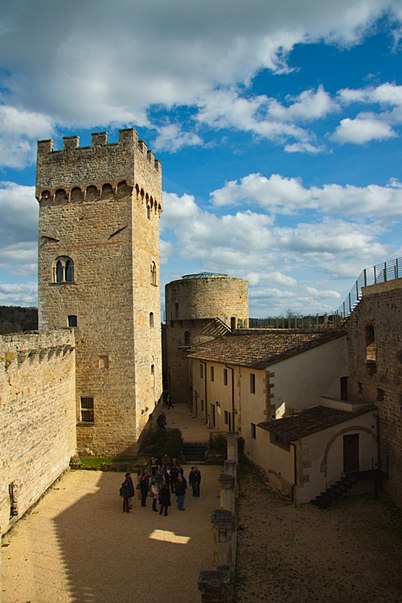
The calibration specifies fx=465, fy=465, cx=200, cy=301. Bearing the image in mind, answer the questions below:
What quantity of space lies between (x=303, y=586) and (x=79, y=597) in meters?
5.48

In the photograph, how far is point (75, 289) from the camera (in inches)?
910

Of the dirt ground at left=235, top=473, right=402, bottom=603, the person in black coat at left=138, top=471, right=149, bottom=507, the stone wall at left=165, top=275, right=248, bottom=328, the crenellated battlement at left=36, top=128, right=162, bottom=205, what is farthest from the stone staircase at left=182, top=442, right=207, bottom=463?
the crenellated battlement at left=36, top=128, right=162, bottom=205

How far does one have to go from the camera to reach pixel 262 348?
79.2 feet

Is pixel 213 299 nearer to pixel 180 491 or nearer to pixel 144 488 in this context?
pixel 144 488

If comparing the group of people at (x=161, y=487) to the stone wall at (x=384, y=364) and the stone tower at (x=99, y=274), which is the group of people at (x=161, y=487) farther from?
the stone wall at (x=384, y=364)

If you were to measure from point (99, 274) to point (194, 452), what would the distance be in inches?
395

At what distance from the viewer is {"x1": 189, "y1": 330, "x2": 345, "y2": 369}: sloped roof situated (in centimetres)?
2116

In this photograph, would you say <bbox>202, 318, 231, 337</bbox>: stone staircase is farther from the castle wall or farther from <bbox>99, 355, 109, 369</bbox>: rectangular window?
the castle wall

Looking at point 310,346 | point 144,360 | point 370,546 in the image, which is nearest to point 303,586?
point 370,546

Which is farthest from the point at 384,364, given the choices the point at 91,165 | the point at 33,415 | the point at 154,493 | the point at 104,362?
the point at 91,165

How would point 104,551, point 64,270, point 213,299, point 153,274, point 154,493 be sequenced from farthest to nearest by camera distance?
point 213,299 → point 153,274 → point 64,270 → point 154,493 → point 104,551

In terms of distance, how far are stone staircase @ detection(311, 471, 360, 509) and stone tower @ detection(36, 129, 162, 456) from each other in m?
9.39

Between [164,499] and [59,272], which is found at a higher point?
[59,272]

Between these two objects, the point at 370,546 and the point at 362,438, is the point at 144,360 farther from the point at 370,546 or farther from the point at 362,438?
the point at 370,546
